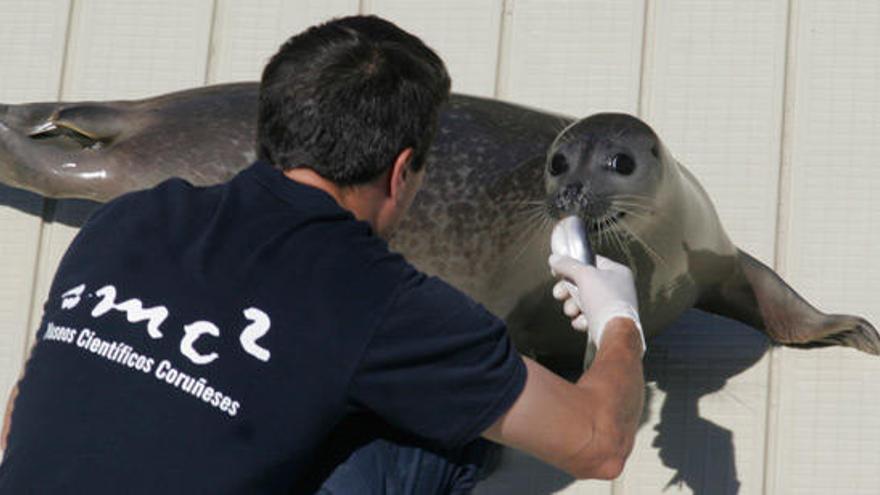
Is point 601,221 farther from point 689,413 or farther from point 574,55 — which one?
point 574,55

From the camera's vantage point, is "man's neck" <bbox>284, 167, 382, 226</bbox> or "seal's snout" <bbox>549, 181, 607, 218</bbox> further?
"seal's snout" <bbox>549, 181, 607, 218</bbox>

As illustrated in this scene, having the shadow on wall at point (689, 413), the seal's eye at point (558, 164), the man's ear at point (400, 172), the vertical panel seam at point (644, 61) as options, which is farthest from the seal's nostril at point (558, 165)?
the man's ear at point (400, 172)

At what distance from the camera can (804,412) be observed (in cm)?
389

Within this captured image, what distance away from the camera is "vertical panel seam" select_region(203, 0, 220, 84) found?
4582 millimetres

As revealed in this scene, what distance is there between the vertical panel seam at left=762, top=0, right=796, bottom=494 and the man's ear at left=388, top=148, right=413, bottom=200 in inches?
66.3

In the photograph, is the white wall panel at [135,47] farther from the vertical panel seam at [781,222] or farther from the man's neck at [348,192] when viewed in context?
the man's neck at [348,192]

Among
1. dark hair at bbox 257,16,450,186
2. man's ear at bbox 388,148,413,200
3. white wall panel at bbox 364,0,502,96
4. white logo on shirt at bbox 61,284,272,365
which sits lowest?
white logo on shirt at bbox 61,284,272,365

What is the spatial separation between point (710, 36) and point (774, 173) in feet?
1.45

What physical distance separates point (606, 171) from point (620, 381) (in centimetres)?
131

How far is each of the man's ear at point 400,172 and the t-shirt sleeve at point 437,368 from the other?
0.15 metres

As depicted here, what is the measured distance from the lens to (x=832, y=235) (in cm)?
413

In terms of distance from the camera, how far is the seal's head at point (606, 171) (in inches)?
145

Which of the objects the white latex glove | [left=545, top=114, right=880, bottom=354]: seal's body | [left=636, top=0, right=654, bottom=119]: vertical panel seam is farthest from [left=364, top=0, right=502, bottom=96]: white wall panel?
the white latex glove

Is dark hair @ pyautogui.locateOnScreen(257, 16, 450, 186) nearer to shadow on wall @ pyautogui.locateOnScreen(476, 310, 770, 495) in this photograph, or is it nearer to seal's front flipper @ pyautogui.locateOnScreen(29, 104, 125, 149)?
shadow on wall @ pyautogui.locateOnScreen(476, 310, 770, 495)
